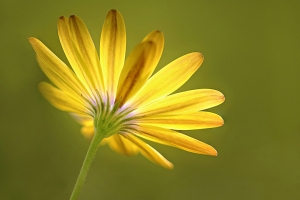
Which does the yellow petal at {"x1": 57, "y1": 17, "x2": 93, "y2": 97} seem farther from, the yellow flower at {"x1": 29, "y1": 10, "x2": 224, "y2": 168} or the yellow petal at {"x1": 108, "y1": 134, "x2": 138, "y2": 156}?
the yellow petal at {"x1": 108, "y1": 134, "x2": 138, "y2": 156}

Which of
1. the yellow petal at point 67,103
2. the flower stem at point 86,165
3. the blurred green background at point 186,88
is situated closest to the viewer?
the flower stem at point 86,165

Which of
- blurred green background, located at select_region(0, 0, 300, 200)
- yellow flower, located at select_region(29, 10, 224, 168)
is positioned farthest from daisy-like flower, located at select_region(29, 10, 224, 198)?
blurred green background, located at select_region(0, 0, 300, 200)

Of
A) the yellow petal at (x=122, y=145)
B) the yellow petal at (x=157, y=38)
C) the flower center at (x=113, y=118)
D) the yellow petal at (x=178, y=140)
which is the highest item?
the yellow petal at (x=157, y=38)

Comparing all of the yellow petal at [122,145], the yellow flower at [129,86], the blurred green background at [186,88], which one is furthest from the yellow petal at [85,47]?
the blurred green background at [186,88]

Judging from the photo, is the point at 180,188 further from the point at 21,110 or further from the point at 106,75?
the point at 106,75

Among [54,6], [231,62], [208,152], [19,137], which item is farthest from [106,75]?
[231,62]

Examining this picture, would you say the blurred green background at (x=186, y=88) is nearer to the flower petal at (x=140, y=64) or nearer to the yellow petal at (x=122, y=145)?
the yellow petal at (x=122, y=145)
